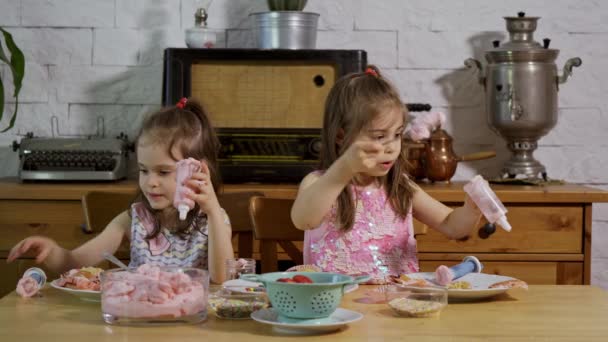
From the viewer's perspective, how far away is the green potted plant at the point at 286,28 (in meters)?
2.97

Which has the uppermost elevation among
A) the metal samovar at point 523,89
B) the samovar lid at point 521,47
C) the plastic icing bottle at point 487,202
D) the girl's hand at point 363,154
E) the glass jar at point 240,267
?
the samovar lid at point 521,47

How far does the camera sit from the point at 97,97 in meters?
3.31

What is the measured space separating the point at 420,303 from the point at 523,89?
177 cm

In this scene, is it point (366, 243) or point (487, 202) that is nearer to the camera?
point (487, 202)

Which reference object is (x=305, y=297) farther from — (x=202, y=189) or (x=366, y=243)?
(x=366, y=243)

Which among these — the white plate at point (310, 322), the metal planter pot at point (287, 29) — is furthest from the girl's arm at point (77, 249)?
the metal planter pot at point (287, 29)

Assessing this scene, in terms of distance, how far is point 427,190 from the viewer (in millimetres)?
2781

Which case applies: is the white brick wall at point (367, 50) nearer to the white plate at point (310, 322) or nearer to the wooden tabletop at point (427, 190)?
the wooden tabletop at point (427, 190)

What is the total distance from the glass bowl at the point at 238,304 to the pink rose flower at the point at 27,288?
333 mm

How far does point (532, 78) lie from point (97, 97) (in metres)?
1.49

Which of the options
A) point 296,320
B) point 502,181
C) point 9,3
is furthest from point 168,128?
point 9,3

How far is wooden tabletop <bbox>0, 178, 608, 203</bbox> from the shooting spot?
2738 millimetres

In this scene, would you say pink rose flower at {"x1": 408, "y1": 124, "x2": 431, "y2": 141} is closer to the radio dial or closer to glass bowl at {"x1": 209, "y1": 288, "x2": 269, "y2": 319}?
the radio dial

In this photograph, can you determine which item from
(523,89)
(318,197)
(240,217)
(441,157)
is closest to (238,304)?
(318,197)
